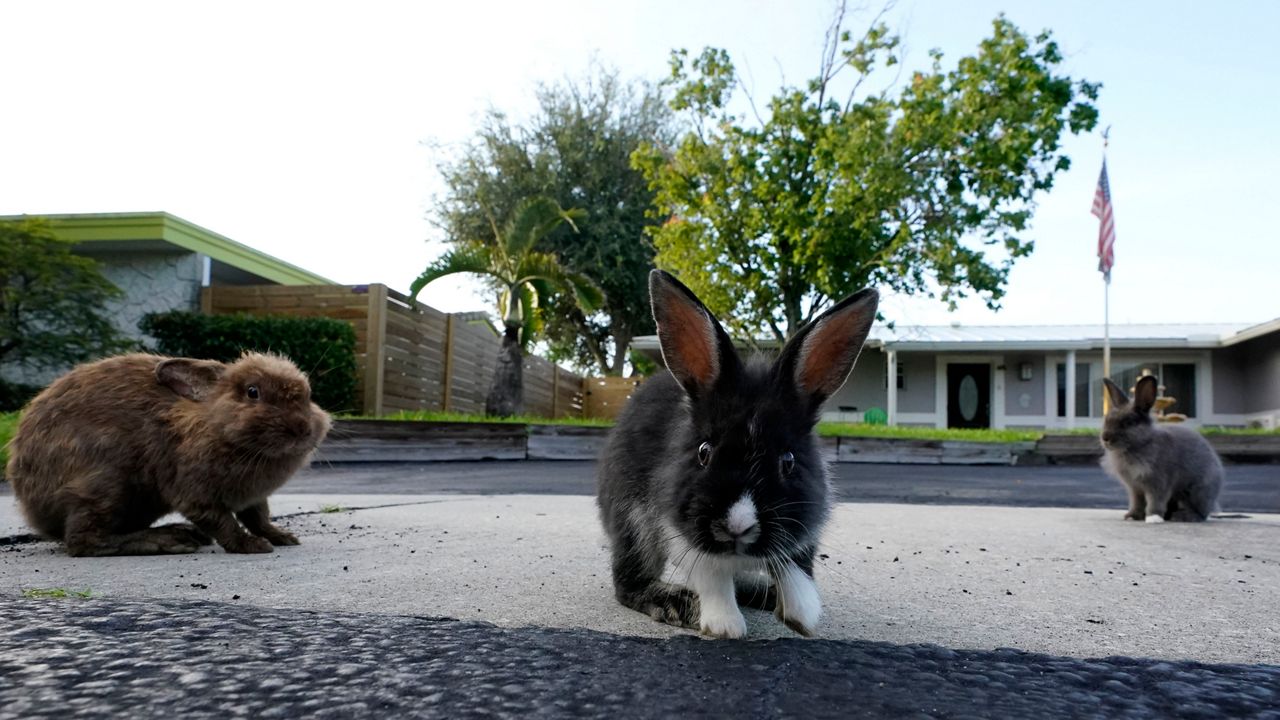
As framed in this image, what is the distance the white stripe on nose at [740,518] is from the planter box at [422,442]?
10349 mm

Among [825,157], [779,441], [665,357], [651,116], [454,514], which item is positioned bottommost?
[454,514]

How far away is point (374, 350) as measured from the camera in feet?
57.1

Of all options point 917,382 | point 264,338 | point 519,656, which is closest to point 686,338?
point 519,656

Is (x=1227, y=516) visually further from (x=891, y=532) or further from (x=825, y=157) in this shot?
(x=825, y=157)

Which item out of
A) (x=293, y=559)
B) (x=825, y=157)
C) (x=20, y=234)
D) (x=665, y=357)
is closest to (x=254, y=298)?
(x=20, y=234)

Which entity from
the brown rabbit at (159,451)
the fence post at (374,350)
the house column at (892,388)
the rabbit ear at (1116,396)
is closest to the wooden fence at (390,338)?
the fence post at (374,350)

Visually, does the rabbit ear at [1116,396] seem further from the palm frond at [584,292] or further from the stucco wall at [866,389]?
the stucco wall at [866,389]

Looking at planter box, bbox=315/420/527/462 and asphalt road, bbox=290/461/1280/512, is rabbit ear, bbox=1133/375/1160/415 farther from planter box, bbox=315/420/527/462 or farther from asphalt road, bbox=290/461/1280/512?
planter box, bbox=315/420/527/462

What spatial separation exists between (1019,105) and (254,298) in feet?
54.3

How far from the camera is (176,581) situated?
3.12 m

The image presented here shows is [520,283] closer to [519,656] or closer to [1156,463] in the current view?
[1156,463]

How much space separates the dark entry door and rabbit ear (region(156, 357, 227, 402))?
29205 millimetres

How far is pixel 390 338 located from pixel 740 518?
1664 cm

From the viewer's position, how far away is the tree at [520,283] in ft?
62.2
